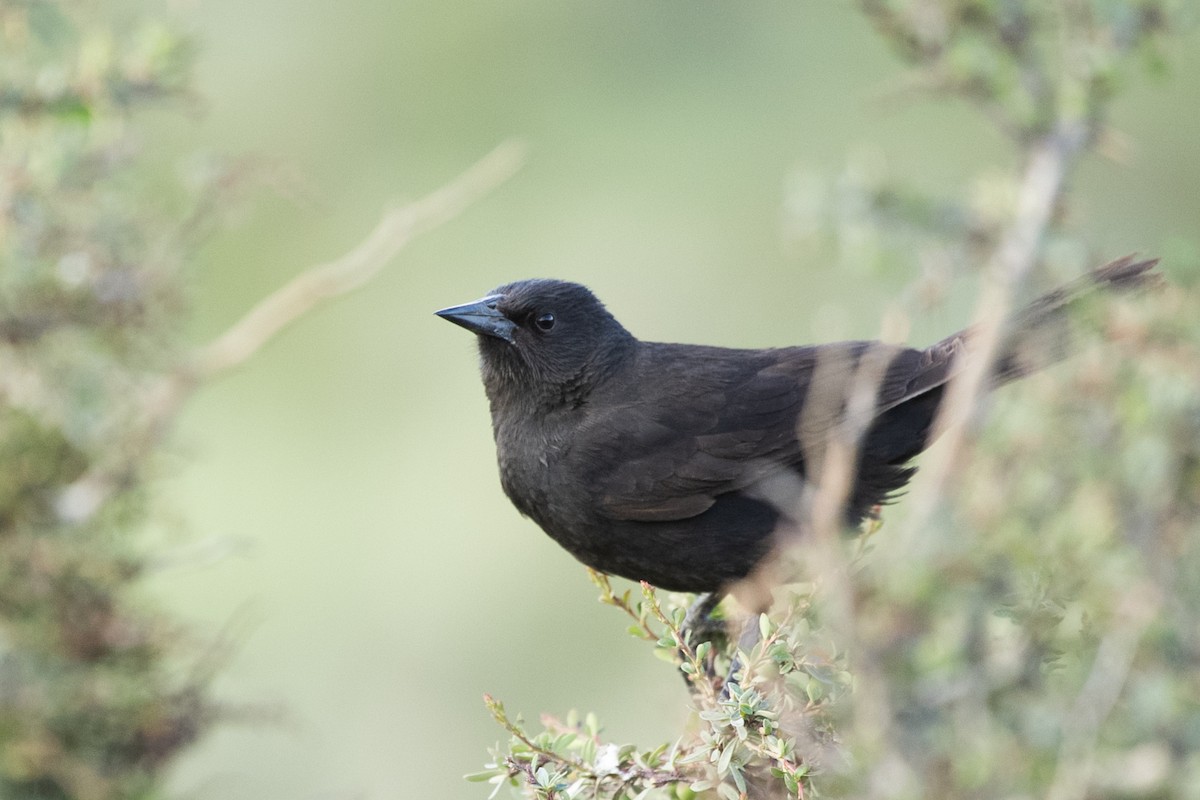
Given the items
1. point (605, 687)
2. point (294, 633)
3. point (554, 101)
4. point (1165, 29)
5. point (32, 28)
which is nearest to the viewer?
point (32, 28)

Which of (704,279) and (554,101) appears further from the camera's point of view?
(554,101)

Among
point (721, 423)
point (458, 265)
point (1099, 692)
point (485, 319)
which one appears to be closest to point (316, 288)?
point (485, 319)

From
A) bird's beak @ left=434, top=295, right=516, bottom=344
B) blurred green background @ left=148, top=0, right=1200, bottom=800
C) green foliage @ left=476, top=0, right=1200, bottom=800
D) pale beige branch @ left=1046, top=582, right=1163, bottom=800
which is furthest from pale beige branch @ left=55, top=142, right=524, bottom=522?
blurred green background @ left=148, top=0, right=1200, bottom=800

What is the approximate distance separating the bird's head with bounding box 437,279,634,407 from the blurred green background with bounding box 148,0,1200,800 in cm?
314

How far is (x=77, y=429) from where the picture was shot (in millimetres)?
4066

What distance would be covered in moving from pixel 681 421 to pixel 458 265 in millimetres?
5362

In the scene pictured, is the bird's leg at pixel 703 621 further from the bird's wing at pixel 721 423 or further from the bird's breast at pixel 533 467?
the bird's breast at pixel 533 467

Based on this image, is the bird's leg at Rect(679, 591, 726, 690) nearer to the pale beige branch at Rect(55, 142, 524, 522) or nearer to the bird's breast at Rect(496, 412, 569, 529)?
→ the bird's breast at Rect(496, 412, 569, 529)

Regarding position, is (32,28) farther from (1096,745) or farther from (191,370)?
(1096,745)

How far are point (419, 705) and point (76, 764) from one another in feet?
13.2

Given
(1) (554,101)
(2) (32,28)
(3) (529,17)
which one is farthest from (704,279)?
(2) (32,28)

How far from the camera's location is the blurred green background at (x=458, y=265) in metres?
7.96

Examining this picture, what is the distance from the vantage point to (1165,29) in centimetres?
411

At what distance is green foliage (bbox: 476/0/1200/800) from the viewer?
2805 mm
